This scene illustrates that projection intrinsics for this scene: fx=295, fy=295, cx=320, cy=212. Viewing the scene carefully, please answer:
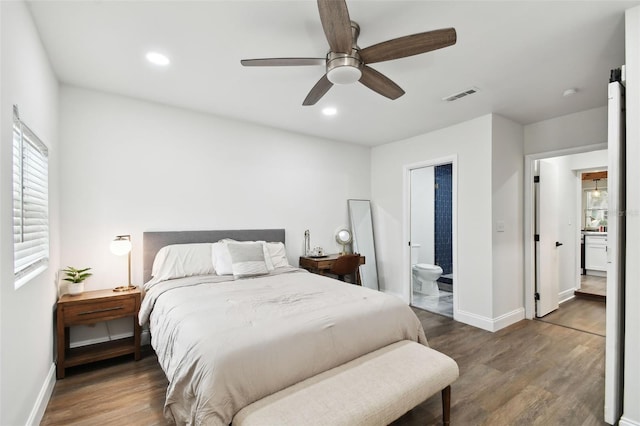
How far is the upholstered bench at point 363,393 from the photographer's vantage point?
136cm

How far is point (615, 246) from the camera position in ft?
6.13

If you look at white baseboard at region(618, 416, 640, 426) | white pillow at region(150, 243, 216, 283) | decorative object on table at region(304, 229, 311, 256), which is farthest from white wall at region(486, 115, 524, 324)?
white pillow at region(150, 243, 216, 283)

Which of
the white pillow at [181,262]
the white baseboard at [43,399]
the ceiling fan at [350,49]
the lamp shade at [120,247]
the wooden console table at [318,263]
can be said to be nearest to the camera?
the ceiling fan at [350,49]

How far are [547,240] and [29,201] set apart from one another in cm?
548

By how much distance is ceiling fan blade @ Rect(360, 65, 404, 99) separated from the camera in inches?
78.8

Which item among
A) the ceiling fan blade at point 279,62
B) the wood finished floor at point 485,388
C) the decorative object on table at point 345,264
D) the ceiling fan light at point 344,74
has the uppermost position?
the ceiling fan blade at point 279,62

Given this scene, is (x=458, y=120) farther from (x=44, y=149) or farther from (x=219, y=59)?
(x=44, y=149)

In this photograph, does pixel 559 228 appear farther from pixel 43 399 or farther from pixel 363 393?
pixel 43 399

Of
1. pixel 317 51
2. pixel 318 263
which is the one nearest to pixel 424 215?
pixel 318 263

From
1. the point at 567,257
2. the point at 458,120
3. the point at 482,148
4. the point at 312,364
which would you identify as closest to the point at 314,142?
the point at 458,120

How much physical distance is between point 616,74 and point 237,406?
A: 3.00 m

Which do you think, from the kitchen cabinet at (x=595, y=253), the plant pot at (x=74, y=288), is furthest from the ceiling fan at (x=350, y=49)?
the kitchen cabinet at (x=595, y=253)

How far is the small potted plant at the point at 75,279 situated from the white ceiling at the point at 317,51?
1.74 metres

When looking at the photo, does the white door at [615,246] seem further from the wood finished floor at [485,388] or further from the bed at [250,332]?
the bed at [250,332]
